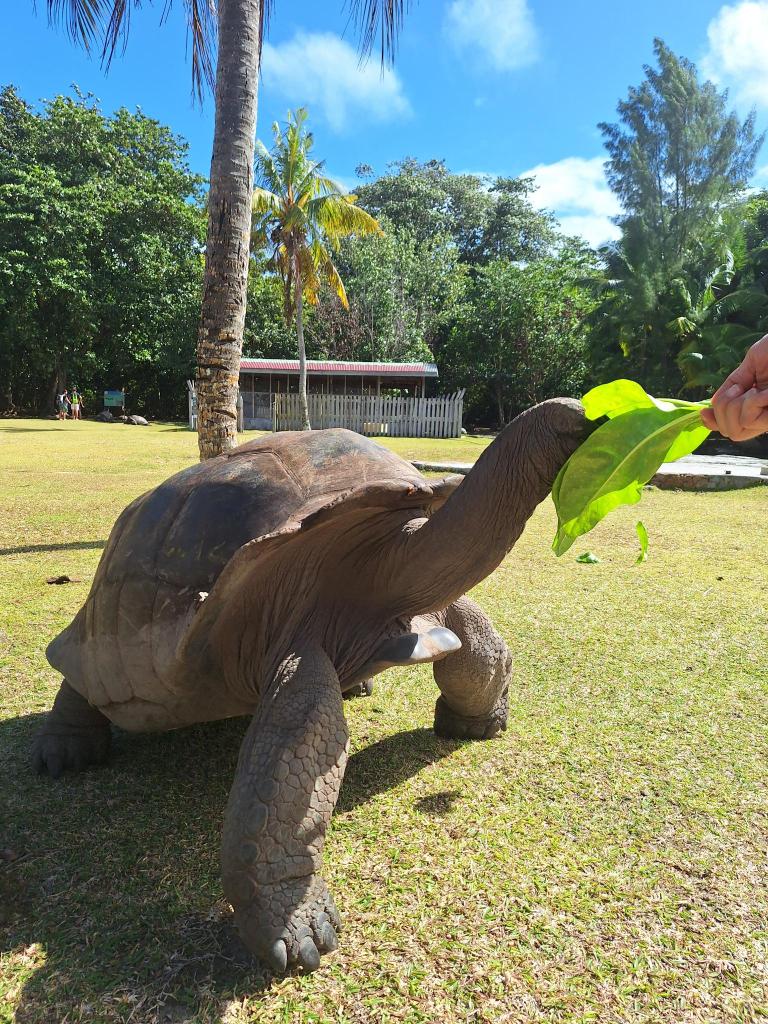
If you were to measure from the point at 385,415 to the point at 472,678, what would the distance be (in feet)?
62.2

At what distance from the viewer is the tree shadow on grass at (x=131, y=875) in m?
1.40

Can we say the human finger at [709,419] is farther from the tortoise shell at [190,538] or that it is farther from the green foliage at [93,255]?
the green foliage at [93,255]

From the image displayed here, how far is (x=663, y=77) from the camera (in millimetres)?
26062

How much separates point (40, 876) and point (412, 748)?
1228mm

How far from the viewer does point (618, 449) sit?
143cm

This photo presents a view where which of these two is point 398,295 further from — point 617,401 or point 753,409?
point 753,409

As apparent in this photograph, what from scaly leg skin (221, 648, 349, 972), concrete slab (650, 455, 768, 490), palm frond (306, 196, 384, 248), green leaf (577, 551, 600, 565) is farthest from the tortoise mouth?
palm frond (306, 196, 384, 248)

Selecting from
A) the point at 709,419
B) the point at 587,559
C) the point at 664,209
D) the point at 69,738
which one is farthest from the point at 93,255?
the point at 709,419

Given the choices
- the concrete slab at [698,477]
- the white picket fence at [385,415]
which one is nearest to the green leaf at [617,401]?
the concrete slab at [698,477]

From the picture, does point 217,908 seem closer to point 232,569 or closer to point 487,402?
point 232,569

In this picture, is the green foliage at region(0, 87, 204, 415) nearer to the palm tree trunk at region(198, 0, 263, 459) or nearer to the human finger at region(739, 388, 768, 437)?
the palm tree trunk at region(198, 0, 263, 459)

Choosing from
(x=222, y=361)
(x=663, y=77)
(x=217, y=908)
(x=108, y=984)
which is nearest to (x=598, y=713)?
(x=217, y=908)

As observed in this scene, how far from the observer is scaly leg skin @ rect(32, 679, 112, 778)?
221cm

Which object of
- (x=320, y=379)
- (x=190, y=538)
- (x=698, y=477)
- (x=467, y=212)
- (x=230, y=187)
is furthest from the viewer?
(x=467, y=212)
